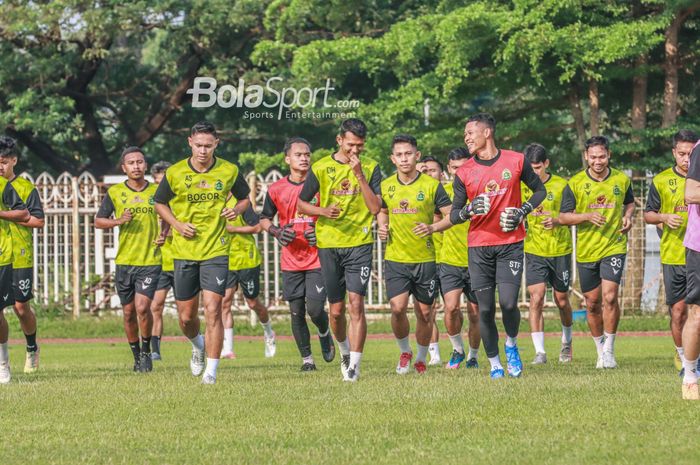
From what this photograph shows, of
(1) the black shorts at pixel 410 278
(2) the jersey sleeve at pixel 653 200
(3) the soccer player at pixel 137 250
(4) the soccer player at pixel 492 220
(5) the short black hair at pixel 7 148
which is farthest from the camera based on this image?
(3) the soccer player at pixel 137 250

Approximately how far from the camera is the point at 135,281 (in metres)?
15.6

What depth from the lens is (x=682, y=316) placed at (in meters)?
13.7

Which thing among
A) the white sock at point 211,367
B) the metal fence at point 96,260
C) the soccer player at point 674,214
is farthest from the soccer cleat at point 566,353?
the metal fence at point 96,260

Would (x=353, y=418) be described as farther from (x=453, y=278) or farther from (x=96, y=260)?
(x=96, y=260)

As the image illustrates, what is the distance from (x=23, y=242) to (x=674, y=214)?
6719mm

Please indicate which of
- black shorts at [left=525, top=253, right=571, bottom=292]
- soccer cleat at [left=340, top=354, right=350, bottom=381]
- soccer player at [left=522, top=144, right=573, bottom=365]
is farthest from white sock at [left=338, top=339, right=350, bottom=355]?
black shorts at [left=525, top=253, right=571, bottom=292]

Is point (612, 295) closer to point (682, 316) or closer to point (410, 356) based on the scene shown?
point (682, 316)

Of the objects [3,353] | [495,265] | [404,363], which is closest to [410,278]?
[404,363]

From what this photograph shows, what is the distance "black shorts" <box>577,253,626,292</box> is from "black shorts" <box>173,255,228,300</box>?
4.24 metres

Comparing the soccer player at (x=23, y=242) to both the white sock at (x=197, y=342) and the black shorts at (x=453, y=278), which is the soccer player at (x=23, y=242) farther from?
the black shorts at (x=453, y=278)

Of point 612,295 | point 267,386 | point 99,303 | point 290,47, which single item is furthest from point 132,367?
point 290,47

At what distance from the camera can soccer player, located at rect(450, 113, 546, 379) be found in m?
12.7

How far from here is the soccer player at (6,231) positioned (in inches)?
529

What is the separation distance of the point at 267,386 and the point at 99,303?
15.2 m
